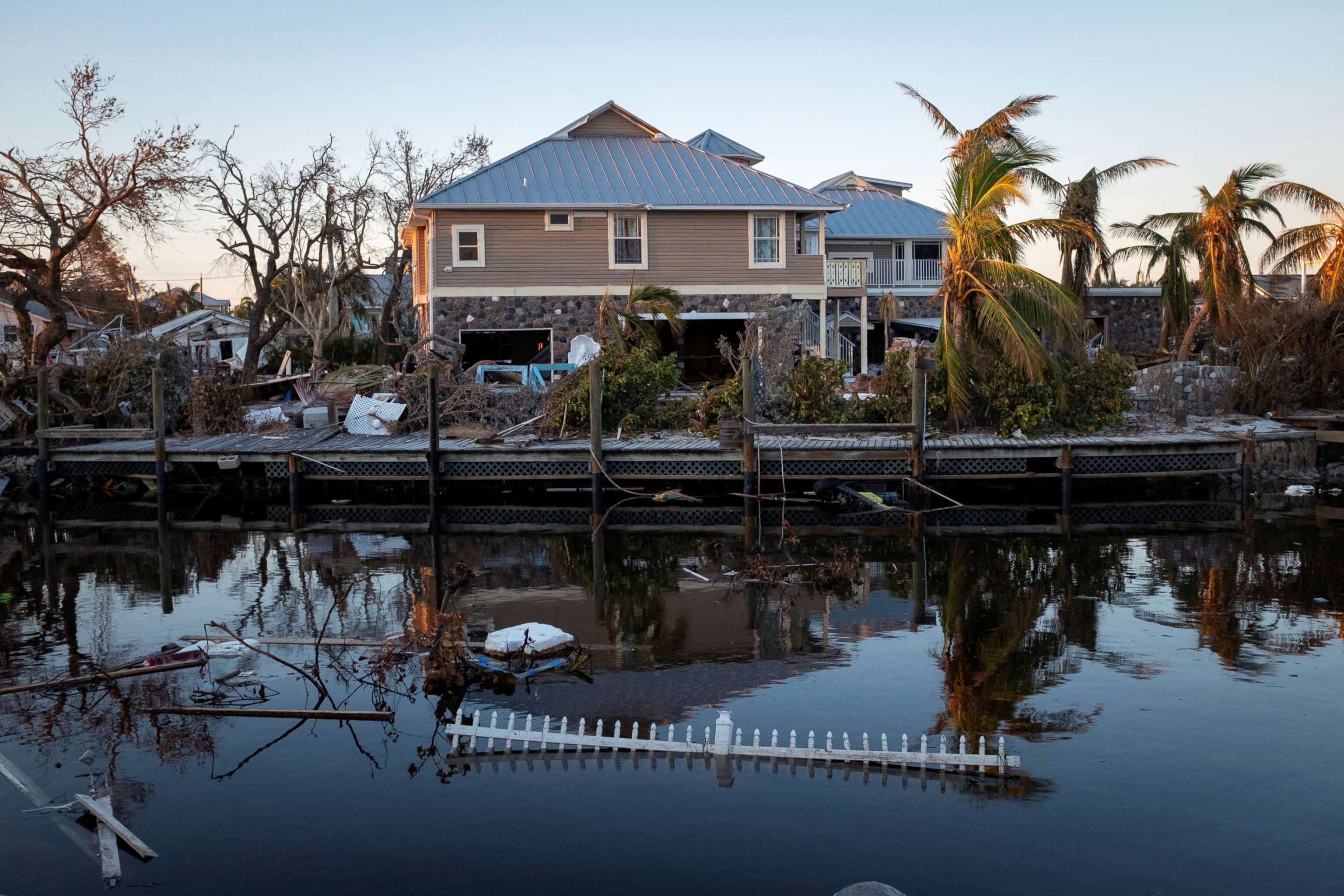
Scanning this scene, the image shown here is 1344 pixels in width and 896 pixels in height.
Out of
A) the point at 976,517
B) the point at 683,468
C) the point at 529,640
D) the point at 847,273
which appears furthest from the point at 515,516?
the point at 847,273

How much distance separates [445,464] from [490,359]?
37.8ft

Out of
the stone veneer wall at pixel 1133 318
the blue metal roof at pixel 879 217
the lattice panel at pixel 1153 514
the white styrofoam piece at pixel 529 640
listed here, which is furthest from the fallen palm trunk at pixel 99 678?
the stone veneer wall at pixel 1133 318

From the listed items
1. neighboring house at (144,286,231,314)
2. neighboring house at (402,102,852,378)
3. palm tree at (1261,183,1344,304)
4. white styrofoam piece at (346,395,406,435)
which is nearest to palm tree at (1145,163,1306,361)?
palm tree at (1261,183,1344,304)

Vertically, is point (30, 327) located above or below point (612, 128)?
below

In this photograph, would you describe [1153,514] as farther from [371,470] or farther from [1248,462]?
[371,470]

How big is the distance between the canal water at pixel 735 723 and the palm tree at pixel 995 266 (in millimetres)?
6299

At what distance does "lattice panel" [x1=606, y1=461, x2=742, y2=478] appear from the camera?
22.0 m

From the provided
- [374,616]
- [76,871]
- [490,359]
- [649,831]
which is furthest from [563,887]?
[490,359]

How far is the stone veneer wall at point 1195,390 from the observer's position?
1065 inches

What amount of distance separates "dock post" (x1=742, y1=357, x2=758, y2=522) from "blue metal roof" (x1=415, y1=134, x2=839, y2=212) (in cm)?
1185

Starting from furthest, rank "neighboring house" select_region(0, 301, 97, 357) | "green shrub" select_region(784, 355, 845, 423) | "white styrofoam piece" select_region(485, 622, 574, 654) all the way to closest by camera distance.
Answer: "neighboring house" select_region(0, 301, 97, 357) < "green shrub" select_region(784, 355, 845, 423) < "white styrofoam piece" select_region(485, 622, 574, 654)

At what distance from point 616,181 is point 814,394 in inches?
499

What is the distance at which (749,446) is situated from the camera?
21.2 meters

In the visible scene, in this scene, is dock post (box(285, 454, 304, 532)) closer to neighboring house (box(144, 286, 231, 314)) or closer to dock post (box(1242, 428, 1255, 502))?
dock post (box(1242, 428, 1255, 502))
